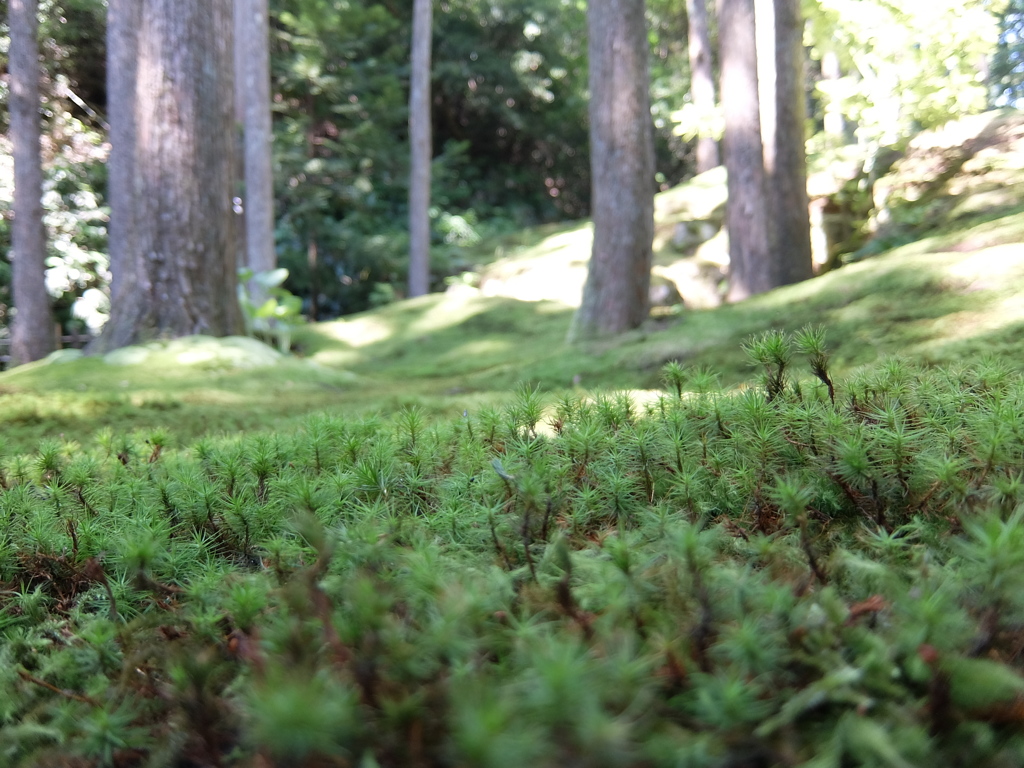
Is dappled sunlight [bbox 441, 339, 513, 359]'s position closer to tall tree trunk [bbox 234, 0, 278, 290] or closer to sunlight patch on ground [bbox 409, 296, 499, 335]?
sunlight patch on ground [bbox 409, 296, 499, 335]

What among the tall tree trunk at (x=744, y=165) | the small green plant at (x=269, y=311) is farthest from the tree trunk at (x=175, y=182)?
the tall tree trunk at (x=744, y=165)

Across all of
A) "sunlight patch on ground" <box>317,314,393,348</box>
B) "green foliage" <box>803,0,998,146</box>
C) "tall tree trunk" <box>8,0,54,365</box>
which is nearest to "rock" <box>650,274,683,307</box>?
"green foliage" <box>803,0,998,146</box>

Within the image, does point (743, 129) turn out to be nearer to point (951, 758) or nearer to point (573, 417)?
point (573, 417)

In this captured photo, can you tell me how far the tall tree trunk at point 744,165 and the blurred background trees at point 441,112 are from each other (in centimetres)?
180

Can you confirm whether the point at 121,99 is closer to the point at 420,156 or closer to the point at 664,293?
the point at 420,156

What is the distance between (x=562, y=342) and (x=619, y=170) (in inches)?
81.8

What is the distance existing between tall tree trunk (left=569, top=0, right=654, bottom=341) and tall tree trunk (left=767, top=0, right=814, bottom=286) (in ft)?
7.83

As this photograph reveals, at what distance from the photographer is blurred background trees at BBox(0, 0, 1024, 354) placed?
10852mm

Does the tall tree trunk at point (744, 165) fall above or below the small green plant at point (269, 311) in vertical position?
above

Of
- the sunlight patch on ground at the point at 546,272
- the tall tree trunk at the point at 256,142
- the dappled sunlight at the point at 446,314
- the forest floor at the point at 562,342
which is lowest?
the forest floor at the point at 562,342

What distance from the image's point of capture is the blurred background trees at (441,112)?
10.9 m

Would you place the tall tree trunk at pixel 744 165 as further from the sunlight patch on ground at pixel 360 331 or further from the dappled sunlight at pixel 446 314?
the sunlight patch on ground at pixel 360 331

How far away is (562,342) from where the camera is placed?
801 centimetres

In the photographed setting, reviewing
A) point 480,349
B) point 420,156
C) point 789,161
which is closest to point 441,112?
point 420,156
